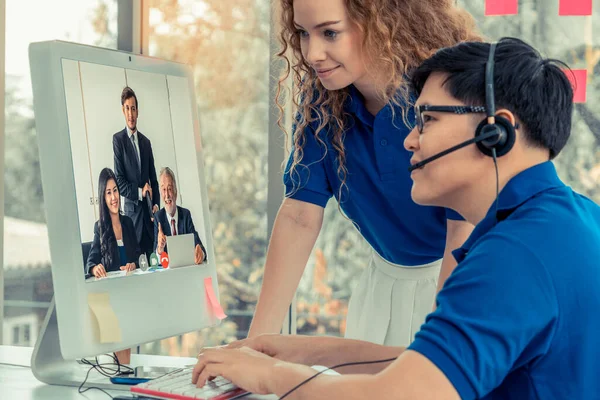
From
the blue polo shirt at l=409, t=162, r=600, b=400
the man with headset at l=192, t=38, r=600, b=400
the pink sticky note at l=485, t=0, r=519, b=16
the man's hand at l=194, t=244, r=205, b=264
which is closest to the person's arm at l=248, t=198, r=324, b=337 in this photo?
the man's hand at l=194, t=244, r=205, b=264

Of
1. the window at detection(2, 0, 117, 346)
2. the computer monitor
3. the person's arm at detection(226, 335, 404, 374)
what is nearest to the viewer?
the person's arm at detection(226, 335, 404, 374)

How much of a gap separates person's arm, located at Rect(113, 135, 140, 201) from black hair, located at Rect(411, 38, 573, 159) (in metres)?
0.69

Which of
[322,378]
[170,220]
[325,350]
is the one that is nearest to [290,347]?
[325,350]

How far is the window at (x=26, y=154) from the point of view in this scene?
8.86ft

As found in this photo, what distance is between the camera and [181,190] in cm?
164

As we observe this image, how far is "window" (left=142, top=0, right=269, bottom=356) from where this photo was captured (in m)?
2.73

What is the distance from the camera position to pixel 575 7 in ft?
8.18

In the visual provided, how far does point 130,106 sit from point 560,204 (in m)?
0.92

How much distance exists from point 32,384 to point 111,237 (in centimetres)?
30

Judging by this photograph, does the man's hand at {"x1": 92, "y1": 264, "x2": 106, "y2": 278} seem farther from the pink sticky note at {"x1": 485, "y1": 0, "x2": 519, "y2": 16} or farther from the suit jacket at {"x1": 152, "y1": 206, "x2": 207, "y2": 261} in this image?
the pink sticky note at {"x1": 485, "y1": 0, "x2": 519, "y2": 16}

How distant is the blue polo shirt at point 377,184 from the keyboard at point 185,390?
563 millimetres

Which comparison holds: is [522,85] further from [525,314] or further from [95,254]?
[95,254]

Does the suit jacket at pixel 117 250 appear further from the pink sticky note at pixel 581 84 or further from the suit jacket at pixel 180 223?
the pink sticky note at pixel 581 84

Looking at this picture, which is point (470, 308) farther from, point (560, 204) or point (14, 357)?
point (14, 357)
